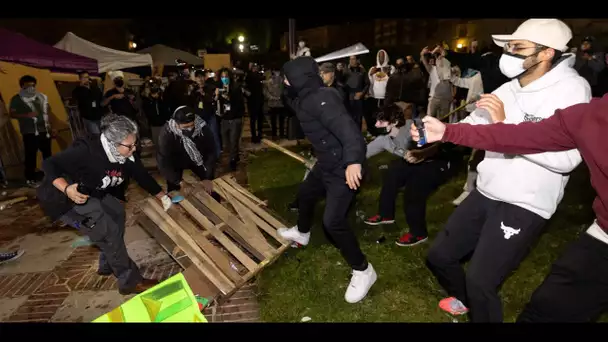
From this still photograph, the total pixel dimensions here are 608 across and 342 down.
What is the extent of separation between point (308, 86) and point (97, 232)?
8.00 ft

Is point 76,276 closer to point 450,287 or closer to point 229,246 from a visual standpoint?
point 229,246

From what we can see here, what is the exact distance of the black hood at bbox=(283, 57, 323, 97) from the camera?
11.7ft

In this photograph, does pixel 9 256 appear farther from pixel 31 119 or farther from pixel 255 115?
pixel 255 115

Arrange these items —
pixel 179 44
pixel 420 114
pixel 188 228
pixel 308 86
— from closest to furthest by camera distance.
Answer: pixel 308 86, pixel 188 228, pixel 420 114, pixel 179 44

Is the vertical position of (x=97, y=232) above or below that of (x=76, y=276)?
above

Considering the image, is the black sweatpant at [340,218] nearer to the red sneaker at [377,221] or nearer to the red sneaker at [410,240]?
the red sneaker at [410,240]

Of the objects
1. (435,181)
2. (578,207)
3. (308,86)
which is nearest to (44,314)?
(308,86)

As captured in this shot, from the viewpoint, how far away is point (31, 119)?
24.8ft

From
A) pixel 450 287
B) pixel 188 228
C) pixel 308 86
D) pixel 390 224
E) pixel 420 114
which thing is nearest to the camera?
pixel 450 287

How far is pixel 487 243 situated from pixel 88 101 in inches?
347

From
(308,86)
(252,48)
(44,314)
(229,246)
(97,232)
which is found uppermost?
(252,48)

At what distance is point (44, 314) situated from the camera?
3.72 m

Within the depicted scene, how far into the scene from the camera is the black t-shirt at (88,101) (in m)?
8.48

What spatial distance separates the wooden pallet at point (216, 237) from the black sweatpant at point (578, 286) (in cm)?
273
